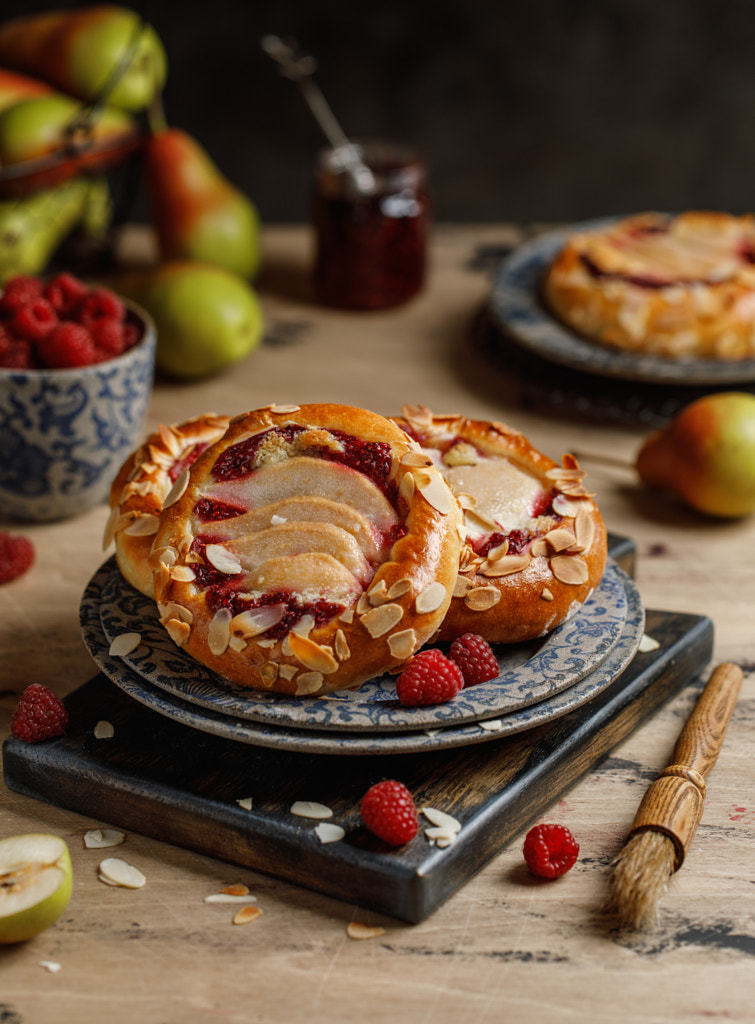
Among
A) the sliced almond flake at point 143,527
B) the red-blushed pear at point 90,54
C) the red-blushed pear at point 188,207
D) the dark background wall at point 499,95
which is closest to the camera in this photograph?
the sliced almond flake at point 143,527

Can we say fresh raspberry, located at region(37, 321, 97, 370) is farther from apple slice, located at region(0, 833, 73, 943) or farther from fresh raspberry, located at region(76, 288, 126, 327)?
apple slice, located at region(0, 833, 73, 943)

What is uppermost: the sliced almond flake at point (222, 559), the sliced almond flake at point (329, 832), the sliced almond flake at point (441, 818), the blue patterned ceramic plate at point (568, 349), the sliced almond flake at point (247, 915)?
the sliced almond flake at point (222, 559)

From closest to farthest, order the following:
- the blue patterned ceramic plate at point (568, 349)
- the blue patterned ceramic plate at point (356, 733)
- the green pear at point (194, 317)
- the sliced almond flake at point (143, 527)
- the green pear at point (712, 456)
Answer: the blue patterned ceramic plate at point (356, 733)
the sliced almond flake at point (143, 527)
the green pear at point (712, 456)
the blue patterned ceramic plate at point (568, 349)
the green pear at point (194, 317)

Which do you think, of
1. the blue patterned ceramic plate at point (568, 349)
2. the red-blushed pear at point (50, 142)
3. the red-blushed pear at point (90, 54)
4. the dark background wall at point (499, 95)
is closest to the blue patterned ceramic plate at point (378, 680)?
the blue patterned ceramic plate at point (568, 349)

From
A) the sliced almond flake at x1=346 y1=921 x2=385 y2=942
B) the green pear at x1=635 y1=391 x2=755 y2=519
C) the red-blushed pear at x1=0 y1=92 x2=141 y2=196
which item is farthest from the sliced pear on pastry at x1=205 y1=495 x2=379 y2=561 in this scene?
the red-blushed pear at x1=0 y1=92 x2=141 y2=196

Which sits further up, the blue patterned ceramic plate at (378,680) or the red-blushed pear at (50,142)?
the red-blushed pear at (50,142)

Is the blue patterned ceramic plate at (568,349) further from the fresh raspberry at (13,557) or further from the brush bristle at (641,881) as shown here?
the brush bristle at (641,881)

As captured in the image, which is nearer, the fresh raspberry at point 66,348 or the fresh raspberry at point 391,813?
the fresh raspberry at point 391,813

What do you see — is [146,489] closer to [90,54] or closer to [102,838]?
[102,838]
